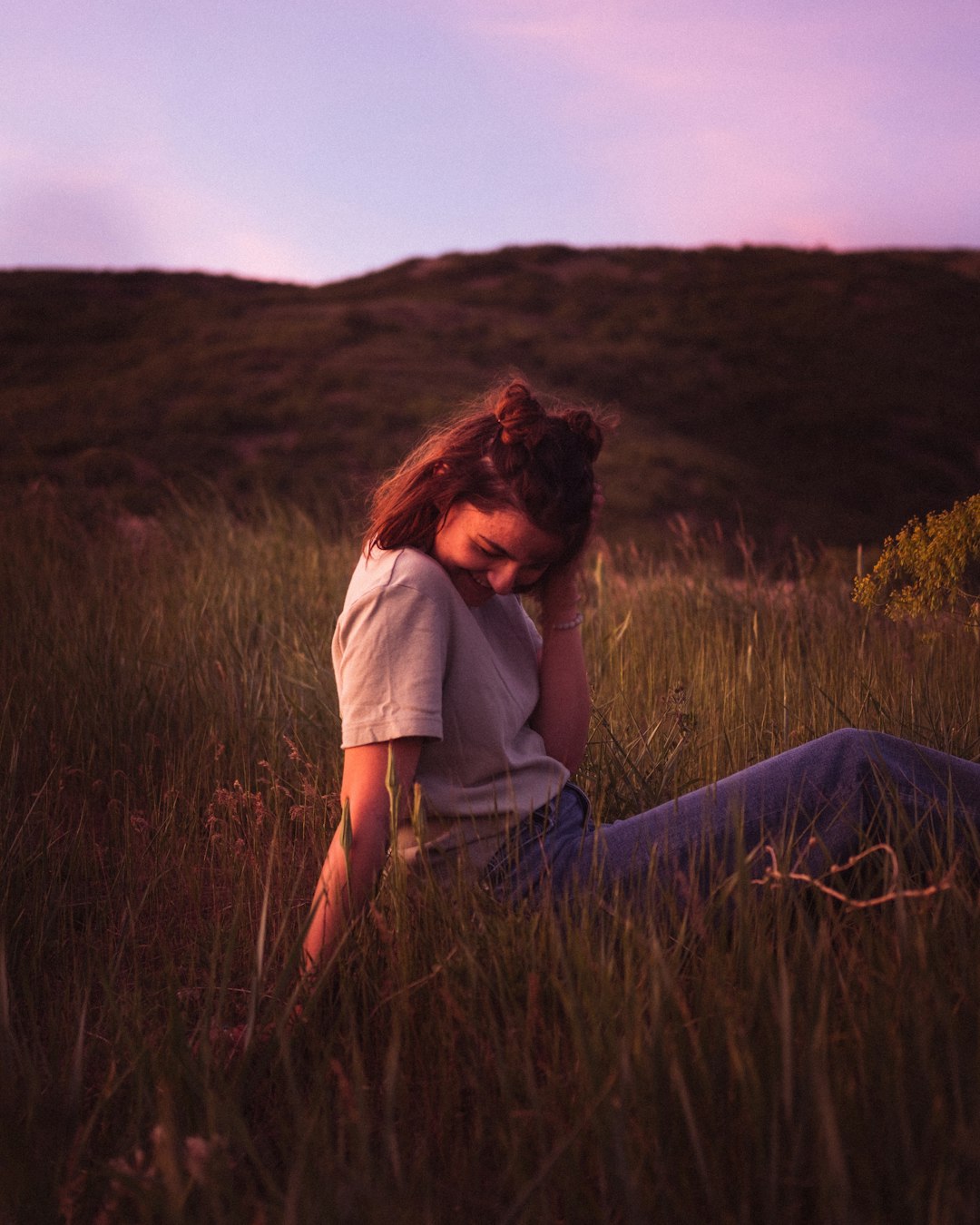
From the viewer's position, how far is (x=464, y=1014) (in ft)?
4.36

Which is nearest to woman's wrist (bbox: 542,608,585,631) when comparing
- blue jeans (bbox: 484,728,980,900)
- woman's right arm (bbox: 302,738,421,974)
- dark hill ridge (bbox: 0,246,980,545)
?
blue jeans (bbox: 484,728,980,900)

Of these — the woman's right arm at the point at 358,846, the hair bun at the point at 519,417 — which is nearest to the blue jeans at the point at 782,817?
the woman's right arm at the point at 358,846

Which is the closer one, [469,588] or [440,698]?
[440,698]

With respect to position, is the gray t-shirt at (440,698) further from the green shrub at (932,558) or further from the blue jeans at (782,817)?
the green shrub at (932,558)

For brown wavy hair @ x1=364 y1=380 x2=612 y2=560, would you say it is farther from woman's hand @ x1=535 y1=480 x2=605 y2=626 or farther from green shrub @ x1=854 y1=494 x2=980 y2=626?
green shrub @ x1=854 y1=494 x2=980 y2=626

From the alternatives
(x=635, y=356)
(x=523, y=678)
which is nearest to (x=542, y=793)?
(x=523, y=678)

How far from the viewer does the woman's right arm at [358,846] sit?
1.48 m

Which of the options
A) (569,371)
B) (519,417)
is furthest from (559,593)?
(569,371)

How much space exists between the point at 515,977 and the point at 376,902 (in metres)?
0.32

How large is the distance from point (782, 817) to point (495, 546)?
0.69m

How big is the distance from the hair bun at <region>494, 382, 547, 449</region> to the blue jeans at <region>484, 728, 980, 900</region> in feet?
2.18

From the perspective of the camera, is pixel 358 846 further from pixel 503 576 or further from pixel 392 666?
pixel 503 576

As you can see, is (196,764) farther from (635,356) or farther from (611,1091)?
(635,356)

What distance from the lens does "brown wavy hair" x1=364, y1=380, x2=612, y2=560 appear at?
173cm
